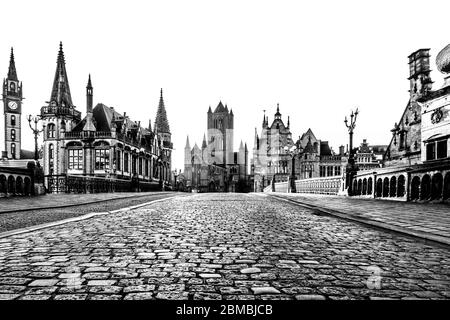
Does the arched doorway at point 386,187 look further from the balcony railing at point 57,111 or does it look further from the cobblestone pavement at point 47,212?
the balcony railing at point 57,111

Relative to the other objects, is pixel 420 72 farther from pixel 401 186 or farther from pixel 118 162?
pixel 118 162

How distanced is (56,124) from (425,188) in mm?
50094

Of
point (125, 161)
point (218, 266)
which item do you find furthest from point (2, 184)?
point (125, 161)

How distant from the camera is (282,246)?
4.45 metres

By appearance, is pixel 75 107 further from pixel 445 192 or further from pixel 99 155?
pixel 445 192

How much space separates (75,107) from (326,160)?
55449 mm

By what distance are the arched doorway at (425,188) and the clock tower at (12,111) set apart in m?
99.0

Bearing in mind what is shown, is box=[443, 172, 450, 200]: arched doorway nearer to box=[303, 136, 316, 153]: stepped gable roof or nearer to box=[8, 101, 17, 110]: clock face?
box=[303, 136, 316, 153]: stepped gable roof

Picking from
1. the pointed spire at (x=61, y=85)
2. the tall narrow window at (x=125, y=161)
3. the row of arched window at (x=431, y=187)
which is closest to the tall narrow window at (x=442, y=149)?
the row of arched window at (x=431, y=187)

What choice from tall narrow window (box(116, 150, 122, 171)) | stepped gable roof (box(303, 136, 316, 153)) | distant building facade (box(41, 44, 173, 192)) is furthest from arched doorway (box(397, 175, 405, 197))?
stepped gable roof (box(303, 136, 316, 153))

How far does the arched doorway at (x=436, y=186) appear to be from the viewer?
13898 millimetres

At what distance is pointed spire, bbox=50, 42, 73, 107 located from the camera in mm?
51969

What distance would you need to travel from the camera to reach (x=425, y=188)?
14.8 metres

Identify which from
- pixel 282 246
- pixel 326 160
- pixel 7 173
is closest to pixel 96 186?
pixel 7 173
